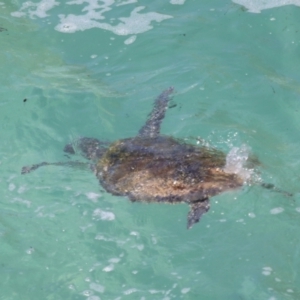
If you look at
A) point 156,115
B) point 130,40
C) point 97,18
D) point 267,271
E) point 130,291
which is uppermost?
point 97,18

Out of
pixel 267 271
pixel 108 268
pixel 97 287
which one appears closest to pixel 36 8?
pixel 108 268

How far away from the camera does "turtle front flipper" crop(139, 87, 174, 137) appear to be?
21.5 ft

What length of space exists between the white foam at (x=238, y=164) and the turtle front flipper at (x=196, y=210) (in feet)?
1.47

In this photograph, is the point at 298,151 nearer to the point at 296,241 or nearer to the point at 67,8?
the point at 296,241

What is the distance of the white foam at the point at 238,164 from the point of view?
18.4 ft

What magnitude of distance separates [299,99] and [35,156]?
368 cm

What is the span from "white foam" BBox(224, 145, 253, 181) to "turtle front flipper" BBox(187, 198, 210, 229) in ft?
1.47

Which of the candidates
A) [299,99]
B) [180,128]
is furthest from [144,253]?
[299,99]

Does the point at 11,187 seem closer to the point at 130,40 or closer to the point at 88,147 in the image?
the point at 88,147

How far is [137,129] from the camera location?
6984 millimetres

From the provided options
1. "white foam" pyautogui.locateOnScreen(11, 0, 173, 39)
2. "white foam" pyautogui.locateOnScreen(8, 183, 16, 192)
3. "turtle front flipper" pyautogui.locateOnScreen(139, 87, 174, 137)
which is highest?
"white foam" pyautogui.locateOnScreen(11, 0, 173, 39)

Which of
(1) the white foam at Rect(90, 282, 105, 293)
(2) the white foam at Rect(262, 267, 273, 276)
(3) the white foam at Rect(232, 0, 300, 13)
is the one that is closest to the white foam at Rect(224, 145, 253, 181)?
(2) the white foam at Rect(262, 267, 273, 276)

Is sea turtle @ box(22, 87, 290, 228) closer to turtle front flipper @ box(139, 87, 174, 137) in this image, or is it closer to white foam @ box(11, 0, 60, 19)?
turtle front flipper @ box(139, 87, 174, 137)

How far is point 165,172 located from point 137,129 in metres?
1.53
